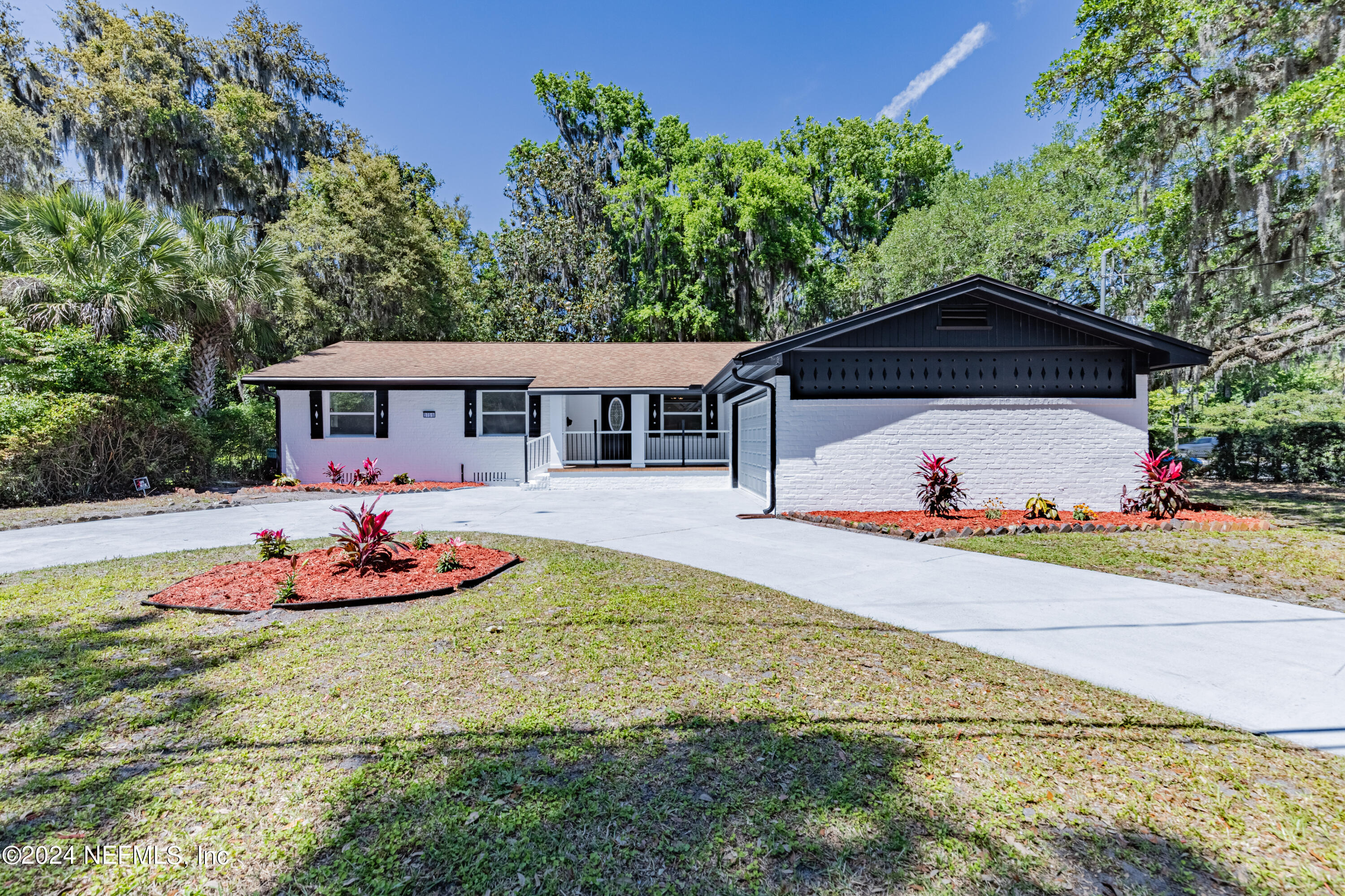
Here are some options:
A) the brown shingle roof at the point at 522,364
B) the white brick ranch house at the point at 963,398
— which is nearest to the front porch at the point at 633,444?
the brown shingle roof at the point at 522,364

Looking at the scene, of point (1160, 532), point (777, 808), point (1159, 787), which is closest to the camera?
point (777, 808)

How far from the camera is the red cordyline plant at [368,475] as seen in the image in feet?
46.3

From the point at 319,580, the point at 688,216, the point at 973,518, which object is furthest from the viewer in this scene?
the point at 688,216

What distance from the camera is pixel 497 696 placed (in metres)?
3.14

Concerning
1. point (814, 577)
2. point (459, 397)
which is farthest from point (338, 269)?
point (814, 577)

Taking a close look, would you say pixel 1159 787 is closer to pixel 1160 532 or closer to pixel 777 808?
pixel 777 808

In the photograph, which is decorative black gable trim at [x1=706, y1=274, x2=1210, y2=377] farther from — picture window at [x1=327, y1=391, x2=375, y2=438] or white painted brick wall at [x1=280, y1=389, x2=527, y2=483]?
picture window at [x1=327, y1=391, x2=375, y2=438]

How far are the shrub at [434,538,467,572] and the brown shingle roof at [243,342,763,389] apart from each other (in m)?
8.97

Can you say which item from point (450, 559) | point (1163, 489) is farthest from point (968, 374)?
point (450, 559)

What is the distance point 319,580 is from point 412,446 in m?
10.3

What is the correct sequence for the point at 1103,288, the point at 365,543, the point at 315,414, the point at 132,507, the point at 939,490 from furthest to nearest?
1. the point at 1103,288
2. the point at 315,414
3. the point at 132,507
4. the point at 939,490
5. the point at 365,543

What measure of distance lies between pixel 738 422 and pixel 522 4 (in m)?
12.7

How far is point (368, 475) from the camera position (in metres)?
14.1

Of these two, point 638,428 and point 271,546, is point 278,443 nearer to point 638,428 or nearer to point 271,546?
point 638,428
